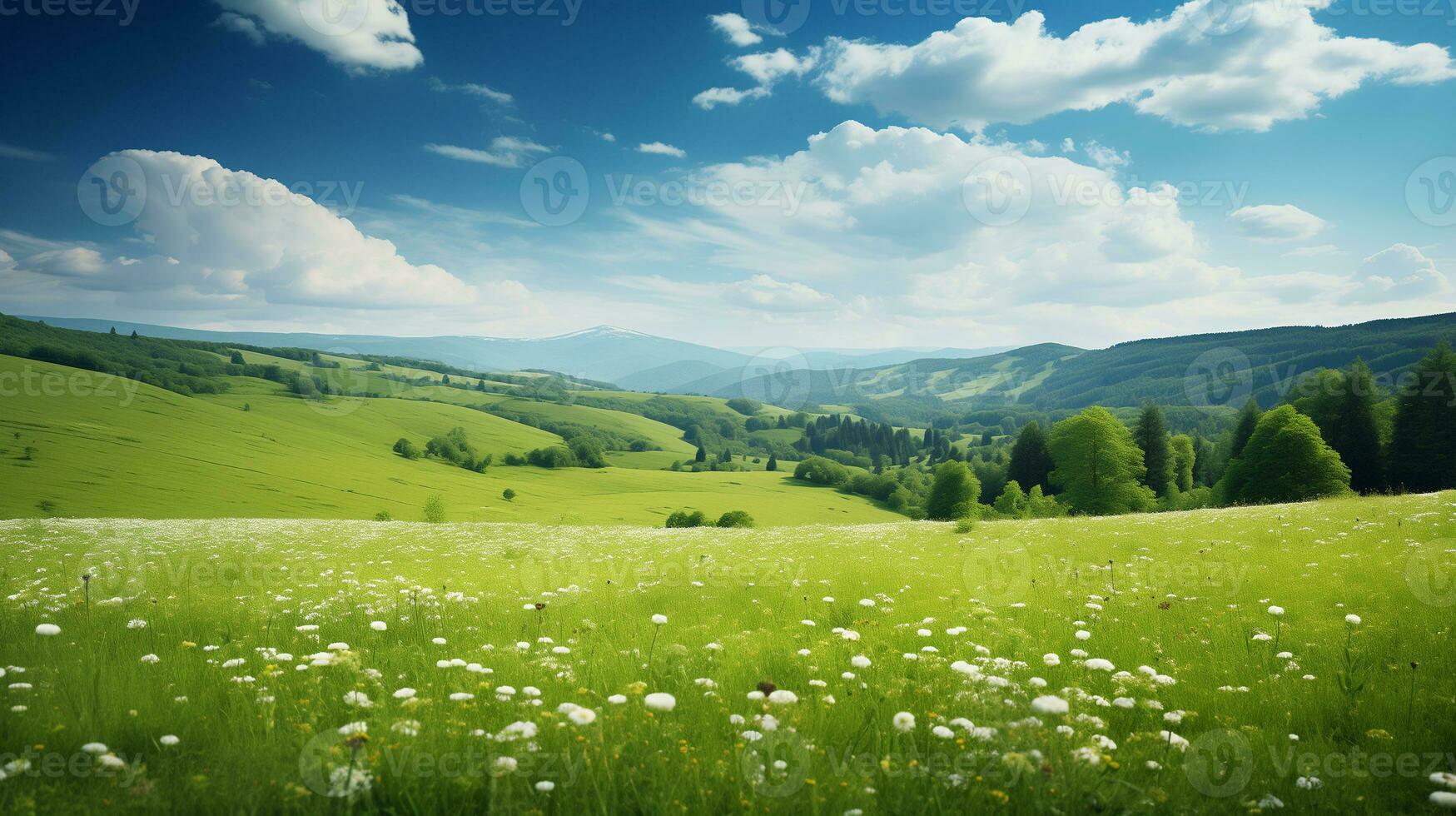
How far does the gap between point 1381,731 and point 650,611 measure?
357 inches

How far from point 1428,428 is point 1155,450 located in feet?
79.3

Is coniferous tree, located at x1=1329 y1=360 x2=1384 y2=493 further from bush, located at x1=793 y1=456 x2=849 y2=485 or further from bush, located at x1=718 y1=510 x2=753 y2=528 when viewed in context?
bush, located at x1=793 y1=456 x2=849 y2=485

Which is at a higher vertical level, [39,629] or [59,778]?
[39,629]

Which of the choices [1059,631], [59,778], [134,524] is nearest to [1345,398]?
[1059,631]

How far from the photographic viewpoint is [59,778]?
3670 millimetres

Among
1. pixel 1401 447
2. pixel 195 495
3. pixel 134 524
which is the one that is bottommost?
pixel 195 495

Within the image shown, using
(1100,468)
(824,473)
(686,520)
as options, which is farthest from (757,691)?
(824,473)

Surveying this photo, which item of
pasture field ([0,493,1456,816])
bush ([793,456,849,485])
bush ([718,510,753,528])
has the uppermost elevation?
pasture field ([0,493,1456,816])

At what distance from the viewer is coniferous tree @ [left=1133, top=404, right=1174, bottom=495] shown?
67812 millimetres

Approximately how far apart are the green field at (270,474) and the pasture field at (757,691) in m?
67.9

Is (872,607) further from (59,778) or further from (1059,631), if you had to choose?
(59,778)

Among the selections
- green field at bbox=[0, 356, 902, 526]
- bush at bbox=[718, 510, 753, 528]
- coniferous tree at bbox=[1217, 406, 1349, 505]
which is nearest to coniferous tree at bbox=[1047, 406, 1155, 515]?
coniferous tree at bbox=[1217, 406, 1349, 505]

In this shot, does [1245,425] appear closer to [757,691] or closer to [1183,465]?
[1183,465]

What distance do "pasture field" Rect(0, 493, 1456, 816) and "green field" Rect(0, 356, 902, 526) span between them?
6792 cm
